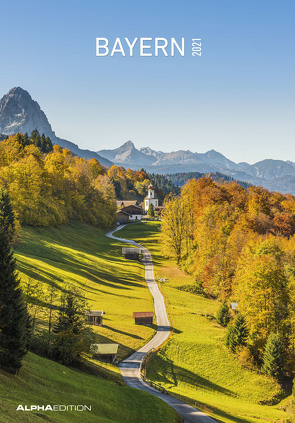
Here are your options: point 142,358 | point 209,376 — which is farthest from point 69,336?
point 209,376

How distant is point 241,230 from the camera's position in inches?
2643

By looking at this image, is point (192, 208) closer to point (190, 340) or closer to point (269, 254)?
point (269, 254)

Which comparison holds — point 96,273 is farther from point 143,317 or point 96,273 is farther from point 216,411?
point 216,411

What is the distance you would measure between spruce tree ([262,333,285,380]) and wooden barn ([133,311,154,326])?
51.7 ft

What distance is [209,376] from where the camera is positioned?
135ft

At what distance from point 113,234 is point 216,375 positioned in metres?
77.2

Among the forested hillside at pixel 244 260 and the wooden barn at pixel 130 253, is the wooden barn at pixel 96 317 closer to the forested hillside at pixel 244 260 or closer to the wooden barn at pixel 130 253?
the forested hillside at pixel 244 260

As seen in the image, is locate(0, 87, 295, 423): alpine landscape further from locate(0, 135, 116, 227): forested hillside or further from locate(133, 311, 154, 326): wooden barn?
locate(0, 135, 116, 227): forested hillside

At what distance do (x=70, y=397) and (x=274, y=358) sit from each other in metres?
28.4

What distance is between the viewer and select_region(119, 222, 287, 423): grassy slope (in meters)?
33.5

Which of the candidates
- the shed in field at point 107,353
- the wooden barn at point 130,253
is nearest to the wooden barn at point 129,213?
the wooden barn at point 130,253

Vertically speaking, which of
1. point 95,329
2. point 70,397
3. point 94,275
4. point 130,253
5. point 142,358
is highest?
point 130,253

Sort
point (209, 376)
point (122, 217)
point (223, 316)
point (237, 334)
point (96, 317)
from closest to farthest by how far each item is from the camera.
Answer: point (209, 376) < point (96, 317) < point (237, 334) < point (223, 316) < point (122, 217)

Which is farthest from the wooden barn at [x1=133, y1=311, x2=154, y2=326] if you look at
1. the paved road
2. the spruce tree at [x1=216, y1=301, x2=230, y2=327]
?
the spruce tree at [x1=216, y1=301, x2=230, y2=327]
